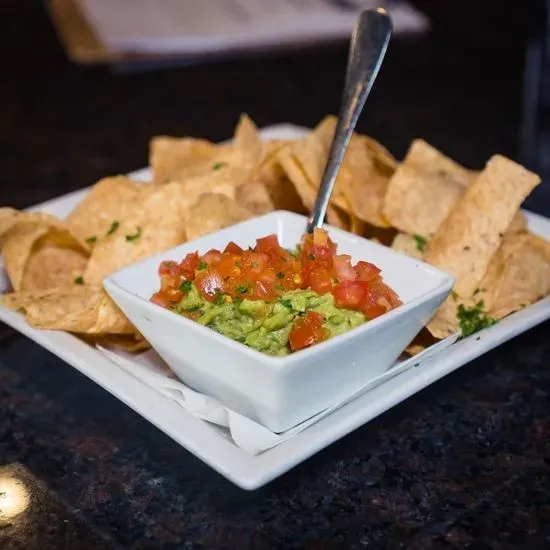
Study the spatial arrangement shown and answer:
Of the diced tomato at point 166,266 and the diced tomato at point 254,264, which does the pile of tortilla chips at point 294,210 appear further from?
the diced tomato at point 254,264

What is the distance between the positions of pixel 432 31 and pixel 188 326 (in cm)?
278

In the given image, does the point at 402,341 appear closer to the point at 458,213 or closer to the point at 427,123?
the point at 458,213

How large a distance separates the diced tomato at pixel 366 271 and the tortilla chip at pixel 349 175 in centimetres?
34

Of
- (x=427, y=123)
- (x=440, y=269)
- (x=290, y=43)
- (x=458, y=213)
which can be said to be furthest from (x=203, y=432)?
(x=290, y=43)

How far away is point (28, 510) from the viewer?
45.8 inches

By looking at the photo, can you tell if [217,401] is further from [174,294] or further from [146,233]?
[146,233]

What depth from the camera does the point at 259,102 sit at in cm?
296

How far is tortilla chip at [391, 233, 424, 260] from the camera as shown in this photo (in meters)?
1.60

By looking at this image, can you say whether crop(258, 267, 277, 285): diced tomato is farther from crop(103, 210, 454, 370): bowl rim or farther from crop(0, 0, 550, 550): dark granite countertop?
crop(0, 0, 550, 550): dark granite countertop

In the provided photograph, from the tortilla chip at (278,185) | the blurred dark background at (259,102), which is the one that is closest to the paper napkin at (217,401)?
the tortilla chip at (278,185)

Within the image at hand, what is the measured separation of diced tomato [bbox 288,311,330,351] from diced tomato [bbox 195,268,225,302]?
0.43 ft

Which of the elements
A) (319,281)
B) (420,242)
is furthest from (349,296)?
(420,242)

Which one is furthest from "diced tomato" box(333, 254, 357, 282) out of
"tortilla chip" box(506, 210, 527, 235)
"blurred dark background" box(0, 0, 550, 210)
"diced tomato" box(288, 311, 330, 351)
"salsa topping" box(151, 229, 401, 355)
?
"blurred dark background" box(0, 0, 550, 210)

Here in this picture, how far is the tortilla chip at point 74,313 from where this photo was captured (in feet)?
4.52
